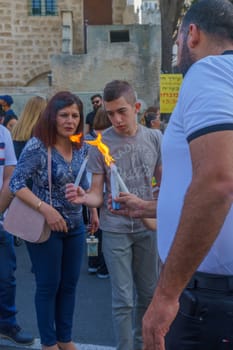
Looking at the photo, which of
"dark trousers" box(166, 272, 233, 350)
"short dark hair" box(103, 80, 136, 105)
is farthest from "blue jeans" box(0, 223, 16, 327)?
"dark trousers" box(166, 272, 233, 350)

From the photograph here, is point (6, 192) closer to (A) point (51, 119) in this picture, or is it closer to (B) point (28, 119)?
(A) point (51, 119)

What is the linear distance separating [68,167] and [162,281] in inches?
86.2

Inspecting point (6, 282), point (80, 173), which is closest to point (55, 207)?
point (80, 173)

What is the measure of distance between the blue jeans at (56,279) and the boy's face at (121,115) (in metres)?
0.76

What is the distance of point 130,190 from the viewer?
13.6 feet

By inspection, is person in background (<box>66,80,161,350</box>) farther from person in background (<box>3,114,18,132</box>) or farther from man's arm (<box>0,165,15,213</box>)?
person in background (<box>3,114,18,132</box>)

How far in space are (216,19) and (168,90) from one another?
8.15 meters

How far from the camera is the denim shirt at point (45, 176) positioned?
164 inches

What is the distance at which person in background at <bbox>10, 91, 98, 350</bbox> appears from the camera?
13.6 feet

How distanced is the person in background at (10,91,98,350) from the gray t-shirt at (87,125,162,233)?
19 cm

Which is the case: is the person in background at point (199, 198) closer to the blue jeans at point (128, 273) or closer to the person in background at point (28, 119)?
the blue jeans at point (128, 273)

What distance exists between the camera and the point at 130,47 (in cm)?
1667

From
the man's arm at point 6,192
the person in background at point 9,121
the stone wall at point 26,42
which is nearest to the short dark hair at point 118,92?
the man's arm at point 6,192

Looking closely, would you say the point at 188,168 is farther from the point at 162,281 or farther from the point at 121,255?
the point at 121,255
